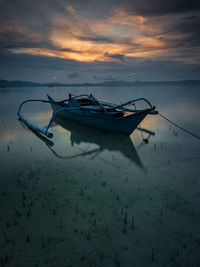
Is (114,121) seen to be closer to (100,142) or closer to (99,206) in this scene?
(100,142)

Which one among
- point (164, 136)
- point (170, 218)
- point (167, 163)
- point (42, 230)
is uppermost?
point (164, 136)

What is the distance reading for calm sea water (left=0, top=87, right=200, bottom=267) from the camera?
3055mm

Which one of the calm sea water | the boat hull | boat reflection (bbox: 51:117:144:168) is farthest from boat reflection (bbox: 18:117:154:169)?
Result: the boat hull

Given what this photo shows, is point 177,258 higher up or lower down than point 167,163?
lower down

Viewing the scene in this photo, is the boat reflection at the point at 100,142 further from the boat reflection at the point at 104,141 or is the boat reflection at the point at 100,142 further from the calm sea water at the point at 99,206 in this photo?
the calm sea water at the point at 99,206

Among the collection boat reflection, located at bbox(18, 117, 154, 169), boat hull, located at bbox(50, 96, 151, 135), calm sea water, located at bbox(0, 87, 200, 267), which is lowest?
calm sea water, located at bbox(0, 87, 200, 267)

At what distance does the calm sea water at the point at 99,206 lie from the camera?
305 centimetres

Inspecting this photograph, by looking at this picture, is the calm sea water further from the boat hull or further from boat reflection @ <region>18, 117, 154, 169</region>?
the boat hull

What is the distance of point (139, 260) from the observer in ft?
9.66

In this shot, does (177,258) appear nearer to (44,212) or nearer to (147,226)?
(147,226)

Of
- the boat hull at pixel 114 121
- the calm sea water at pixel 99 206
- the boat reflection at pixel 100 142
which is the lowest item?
the calm sea water at pixel 99 206

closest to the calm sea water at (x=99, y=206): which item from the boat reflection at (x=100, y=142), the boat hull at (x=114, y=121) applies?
the boat reflection at (x=100, y=142)

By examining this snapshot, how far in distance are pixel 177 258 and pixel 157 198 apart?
5.68 ft

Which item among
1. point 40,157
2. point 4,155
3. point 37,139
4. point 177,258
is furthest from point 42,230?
point 37,139
